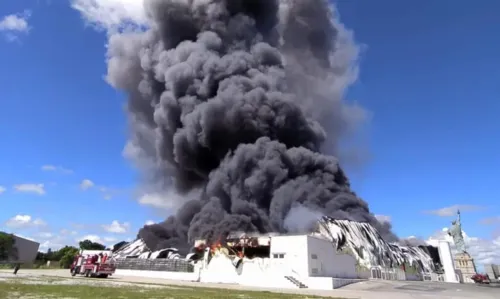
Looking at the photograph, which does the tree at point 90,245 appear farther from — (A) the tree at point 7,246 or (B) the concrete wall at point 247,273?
(B) the concrete wall at point 247,273

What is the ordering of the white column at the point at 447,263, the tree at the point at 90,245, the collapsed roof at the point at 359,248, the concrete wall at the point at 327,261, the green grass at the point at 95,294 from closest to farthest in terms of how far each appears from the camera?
the green grass at the point at 95,294, the concrete wall at the point at 327,261, the collapsed roof at the point at 359,248, the white column at the point at 447,263, the tree at the point at 90,245

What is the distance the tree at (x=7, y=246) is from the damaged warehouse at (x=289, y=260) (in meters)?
44.3

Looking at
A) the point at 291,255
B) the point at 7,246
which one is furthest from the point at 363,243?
the point at 7,246

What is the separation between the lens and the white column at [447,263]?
165 feet

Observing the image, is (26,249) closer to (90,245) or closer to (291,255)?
(90,245)

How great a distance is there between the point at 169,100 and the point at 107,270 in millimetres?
28777

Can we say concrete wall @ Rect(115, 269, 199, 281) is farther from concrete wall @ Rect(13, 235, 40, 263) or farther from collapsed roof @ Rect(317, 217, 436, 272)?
concrete wall @ Rect(13, 235, 40, 263)

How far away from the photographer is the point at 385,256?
157ft

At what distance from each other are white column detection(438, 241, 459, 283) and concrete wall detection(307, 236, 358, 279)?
19.1m

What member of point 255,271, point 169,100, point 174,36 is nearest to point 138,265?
point 255,271

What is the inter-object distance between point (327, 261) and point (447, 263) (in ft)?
86.1

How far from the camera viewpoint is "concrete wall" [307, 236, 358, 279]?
108 ft

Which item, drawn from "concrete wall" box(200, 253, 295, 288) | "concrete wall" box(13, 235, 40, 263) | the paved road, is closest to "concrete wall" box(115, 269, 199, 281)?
"concrete wall" box(200, 253, 295, 288)

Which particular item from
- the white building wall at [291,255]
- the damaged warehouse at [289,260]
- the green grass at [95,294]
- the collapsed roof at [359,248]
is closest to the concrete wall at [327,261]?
the damaged warehouse at [289,260]
